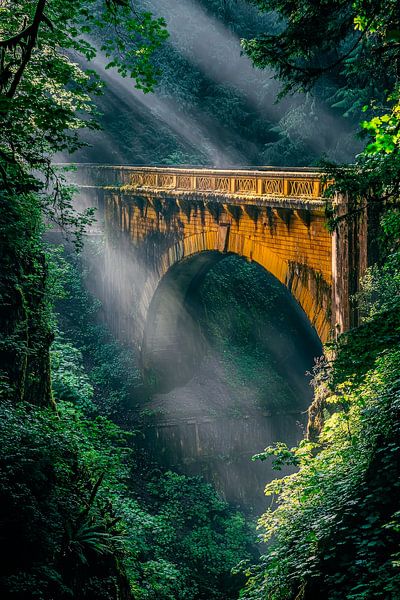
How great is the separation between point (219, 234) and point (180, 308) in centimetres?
621

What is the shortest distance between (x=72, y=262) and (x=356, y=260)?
54.5ft

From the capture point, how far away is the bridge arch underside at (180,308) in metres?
16.9

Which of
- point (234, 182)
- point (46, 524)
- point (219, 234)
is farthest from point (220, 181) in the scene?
point (46, 524)

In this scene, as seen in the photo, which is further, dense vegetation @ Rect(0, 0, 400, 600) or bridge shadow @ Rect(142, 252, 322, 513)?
bridge shadow @ Rect(142, 252, 322, 513)

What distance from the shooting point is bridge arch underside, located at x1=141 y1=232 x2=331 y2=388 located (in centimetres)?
1688

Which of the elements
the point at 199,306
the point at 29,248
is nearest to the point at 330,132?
the point at 199,306

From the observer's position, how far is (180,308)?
21406 mm

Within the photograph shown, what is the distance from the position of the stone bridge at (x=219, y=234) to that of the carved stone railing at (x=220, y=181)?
0.02 m

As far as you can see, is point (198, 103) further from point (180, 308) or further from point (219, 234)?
point (219, 234)

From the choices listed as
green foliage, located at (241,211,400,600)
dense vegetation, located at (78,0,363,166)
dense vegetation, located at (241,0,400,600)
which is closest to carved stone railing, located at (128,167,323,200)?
dense vegetation, located at (241,0,400,600)

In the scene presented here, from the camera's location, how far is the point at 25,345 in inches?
353

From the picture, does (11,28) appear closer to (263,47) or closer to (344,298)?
(263,47)

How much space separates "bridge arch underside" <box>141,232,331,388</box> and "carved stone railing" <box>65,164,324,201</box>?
1.21 metres

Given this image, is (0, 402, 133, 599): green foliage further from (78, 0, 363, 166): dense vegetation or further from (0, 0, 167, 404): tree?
(78, 0, 363, 166): dense vegetation
